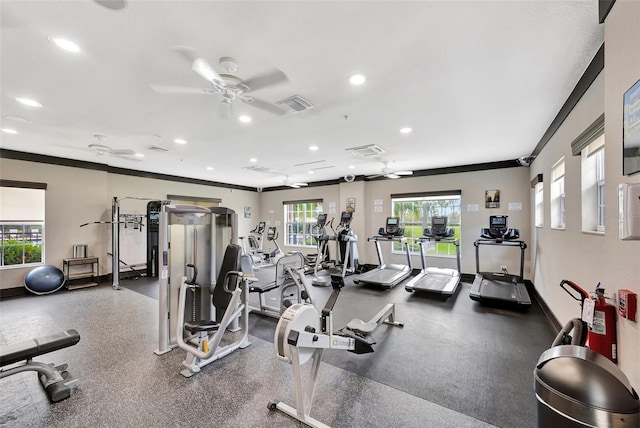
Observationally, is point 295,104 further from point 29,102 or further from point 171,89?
point 29,102

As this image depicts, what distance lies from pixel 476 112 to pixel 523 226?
3.89 meters

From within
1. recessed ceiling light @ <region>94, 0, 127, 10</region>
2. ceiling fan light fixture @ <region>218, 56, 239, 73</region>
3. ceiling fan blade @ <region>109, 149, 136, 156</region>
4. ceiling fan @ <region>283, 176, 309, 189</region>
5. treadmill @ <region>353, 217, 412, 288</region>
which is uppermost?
recessed ceiling light @ <region>94, 0, 127, 10</region>

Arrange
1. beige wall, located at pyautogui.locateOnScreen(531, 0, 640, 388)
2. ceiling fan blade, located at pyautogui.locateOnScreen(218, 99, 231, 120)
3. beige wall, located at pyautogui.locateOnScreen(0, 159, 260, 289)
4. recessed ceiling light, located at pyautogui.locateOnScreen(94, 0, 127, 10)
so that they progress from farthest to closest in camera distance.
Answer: beige wall, located at pyautogui.locateOnScreen(0, 159, 260, 289) → ceiling fan blade, located at pyautogui.locateOnScreen(218, 99, 231, 120) → recessed ceiling light, located at pyautogui.locateOnScreen(94, 0, 127, 10) → beige wall, located at pyautogui.locateOnScreen(531, 0, 640, 388)

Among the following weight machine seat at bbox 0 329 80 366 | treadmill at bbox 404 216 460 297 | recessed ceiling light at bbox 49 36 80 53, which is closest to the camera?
recessed ceiling light at bbox 49 36 80 53

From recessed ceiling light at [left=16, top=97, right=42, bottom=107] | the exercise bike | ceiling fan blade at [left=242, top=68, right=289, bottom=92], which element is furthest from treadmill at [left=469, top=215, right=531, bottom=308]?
recessed ceiling light at [left=16, top=97, right=42, bottom=107]

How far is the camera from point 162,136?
429 centimetres

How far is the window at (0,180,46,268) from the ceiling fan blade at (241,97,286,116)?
5556mm

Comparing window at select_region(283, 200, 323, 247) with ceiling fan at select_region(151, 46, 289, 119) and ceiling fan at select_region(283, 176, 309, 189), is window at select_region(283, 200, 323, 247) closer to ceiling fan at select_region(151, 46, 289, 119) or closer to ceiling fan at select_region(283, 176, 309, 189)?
ceiling fan at select_region(283, 176, 309, 189)

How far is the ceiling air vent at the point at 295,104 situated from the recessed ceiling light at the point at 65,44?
1.71m

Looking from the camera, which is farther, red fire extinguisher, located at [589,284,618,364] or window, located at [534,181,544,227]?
window, located at [534,181,544,227]

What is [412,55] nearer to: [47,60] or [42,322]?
[47,60]

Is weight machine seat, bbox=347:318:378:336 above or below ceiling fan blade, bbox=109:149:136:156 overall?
below

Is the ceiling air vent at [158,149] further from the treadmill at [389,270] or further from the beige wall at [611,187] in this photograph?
the beige wall at [611,187]

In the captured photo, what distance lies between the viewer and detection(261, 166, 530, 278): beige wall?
598cm
